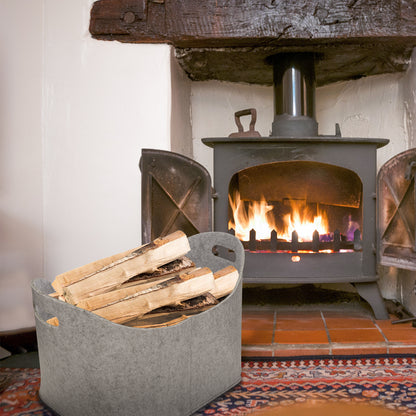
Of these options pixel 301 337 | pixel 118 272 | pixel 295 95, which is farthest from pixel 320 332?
pixel 295 95

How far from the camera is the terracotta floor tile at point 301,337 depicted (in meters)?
1.48

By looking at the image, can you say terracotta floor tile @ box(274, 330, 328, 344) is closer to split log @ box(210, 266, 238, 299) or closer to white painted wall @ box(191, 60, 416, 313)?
split log @ box(210, 266, 238, 299)

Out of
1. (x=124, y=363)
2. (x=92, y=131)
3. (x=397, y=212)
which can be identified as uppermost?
(x=92, y=131)

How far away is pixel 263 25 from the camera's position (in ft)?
6.03

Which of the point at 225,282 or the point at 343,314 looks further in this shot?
the point at 343,314

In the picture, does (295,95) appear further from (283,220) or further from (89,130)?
(89,130)

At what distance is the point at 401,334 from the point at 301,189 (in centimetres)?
76

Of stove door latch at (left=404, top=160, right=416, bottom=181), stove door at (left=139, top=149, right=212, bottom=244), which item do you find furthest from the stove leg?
stove door at (left=139, top=149, right=212, bottom=244)

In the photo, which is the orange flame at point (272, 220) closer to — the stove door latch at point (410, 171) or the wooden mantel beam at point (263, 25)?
the stove door latch at point (410, 171)

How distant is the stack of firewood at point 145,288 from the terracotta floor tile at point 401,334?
2.51 ft

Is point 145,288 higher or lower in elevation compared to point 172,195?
lower

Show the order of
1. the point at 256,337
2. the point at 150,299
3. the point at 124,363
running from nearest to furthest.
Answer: the point at 124,363 < the point at 150,299 < the point at 256,337

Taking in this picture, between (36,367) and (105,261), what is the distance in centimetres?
58

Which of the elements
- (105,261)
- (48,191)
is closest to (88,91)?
(48,191)
